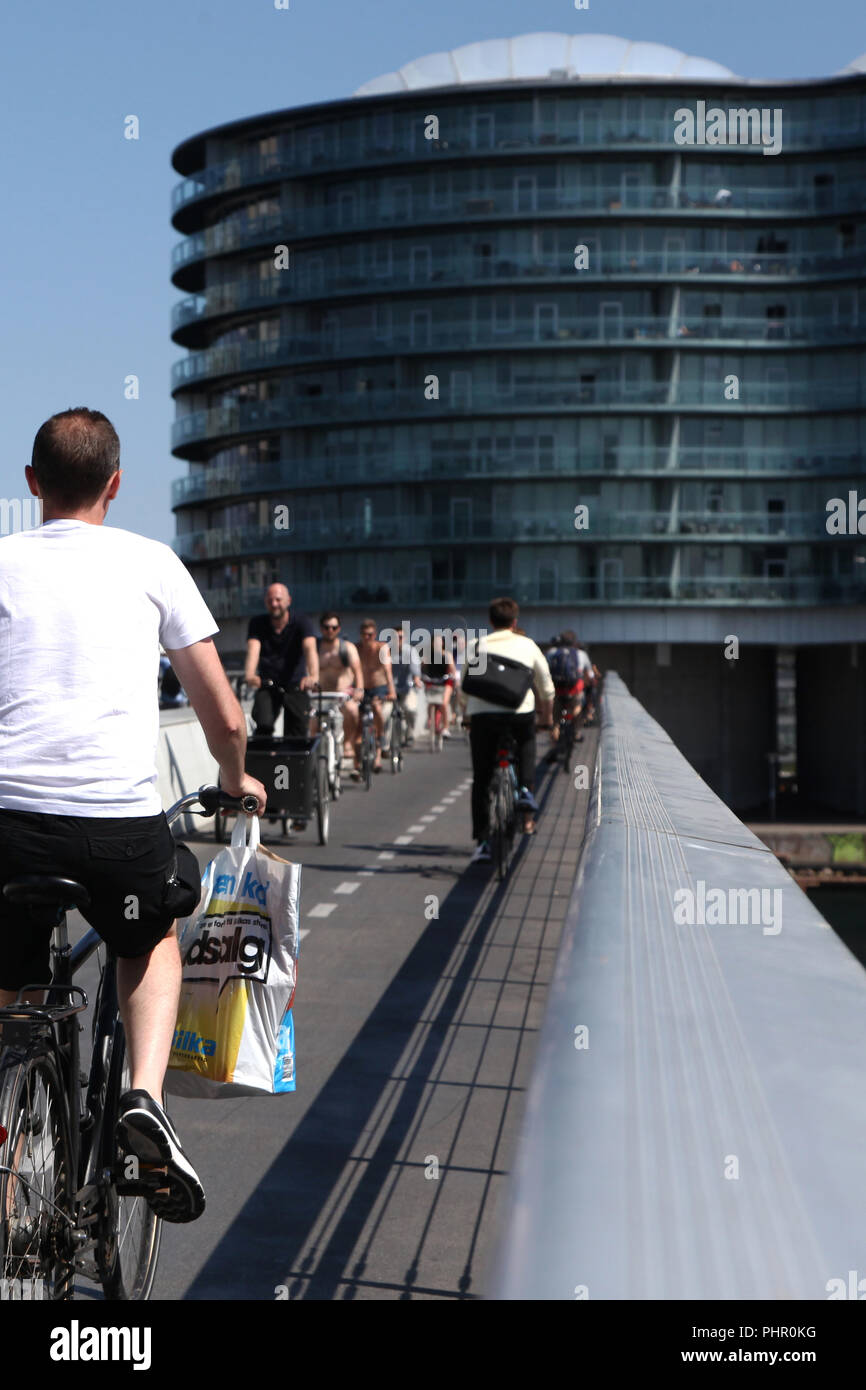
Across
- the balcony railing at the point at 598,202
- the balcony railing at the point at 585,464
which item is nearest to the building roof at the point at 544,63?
the balcony railing at the point at 598,202

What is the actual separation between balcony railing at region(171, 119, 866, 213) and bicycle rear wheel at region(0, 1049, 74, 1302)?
74119mm

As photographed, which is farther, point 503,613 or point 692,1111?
point 503,613

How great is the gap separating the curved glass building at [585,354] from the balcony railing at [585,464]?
0.12 metres

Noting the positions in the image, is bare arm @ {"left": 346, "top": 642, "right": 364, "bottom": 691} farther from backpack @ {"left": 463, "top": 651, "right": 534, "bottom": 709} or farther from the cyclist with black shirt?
backpack @ {"left": 463, "top": 651, "right": 534, "bottom": 709}

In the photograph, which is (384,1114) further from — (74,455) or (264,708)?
(264,708)

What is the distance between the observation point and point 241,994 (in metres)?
4.19

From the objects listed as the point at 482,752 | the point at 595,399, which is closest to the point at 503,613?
the point at 482,752

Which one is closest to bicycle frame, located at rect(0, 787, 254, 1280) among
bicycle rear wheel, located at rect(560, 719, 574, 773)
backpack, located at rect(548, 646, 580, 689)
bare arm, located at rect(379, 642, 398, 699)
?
bicycle rear wheel, located at rect(560, 719, 574, 773)

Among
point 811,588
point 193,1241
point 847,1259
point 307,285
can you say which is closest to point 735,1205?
point 847,1259

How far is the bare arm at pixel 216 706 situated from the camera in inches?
145

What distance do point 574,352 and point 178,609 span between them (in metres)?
71.2

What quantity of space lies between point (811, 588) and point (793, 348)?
10550mm

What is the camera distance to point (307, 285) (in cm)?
7575
